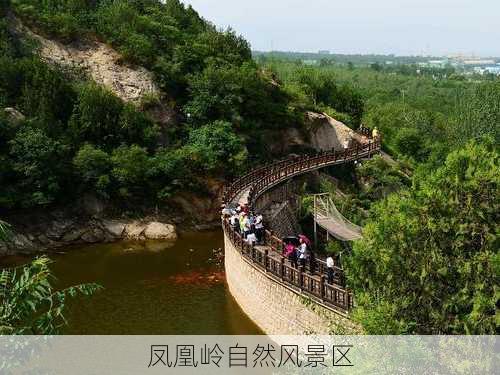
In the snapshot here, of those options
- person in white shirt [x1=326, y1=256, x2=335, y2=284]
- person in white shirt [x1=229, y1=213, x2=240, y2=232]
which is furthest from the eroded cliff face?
person in white shirt [x1=326, y1=256, x2=335, y2=284]

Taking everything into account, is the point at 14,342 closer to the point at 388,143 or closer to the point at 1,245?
the point at 1,245

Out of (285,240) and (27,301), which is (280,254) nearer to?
(285,240)

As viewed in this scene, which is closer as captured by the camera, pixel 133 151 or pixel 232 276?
pixel 232 276

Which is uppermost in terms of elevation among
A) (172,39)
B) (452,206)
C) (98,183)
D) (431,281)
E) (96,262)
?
(172,39)

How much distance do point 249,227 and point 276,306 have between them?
419cm

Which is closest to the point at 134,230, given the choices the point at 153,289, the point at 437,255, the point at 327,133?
the point at 153,289

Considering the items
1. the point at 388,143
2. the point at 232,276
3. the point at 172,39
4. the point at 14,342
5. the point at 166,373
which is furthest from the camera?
the point at 388,143

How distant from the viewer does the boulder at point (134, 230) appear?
33625 mm

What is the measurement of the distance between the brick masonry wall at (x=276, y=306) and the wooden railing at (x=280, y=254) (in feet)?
0.92

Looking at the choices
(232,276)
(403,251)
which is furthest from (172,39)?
(403,251)

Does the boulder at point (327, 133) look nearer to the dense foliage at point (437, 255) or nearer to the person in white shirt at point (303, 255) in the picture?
the person in white shirt at point (303, 255)

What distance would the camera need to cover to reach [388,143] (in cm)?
5425

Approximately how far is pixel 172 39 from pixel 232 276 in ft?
85.4

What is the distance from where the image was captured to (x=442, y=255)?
11.0 meters
